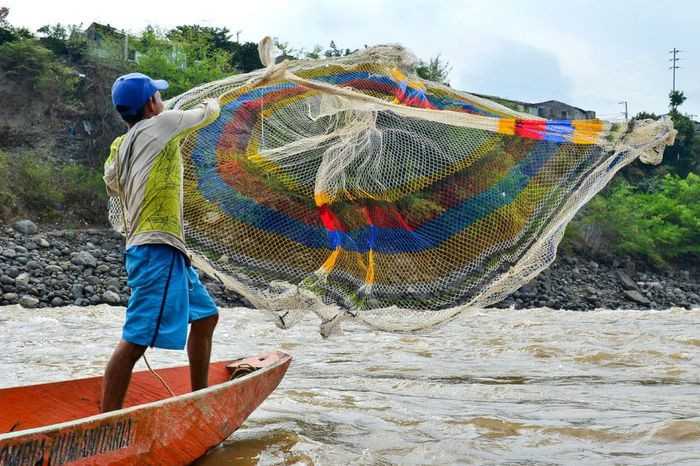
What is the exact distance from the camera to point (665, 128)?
3648 mm

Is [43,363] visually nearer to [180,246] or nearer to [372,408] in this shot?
[372,408]

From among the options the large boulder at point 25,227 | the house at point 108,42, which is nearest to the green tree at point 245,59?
the house at point 108,42

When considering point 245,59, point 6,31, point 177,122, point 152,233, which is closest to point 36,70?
point 6,31

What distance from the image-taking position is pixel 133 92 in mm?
2824

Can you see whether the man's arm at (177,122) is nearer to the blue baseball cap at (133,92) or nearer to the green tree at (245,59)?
the blue baseball cap at (133,92)

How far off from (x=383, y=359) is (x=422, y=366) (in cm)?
40

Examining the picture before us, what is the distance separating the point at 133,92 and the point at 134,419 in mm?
1177

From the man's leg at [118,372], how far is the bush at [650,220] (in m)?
21.3

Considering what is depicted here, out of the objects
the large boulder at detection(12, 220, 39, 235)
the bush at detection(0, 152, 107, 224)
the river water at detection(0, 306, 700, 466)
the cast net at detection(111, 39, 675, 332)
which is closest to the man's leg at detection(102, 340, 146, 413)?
the river water at detection(0, 306, 700, 466)

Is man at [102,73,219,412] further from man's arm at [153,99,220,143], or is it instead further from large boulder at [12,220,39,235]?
large boulder at [12,220,39,235]

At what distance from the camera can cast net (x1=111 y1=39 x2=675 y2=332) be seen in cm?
378

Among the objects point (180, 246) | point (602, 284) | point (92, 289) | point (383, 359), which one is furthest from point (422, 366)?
point (602, 284)

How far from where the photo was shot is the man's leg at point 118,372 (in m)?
2.67

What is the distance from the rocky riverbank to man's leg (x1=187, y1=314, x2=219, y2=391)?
340 inches
